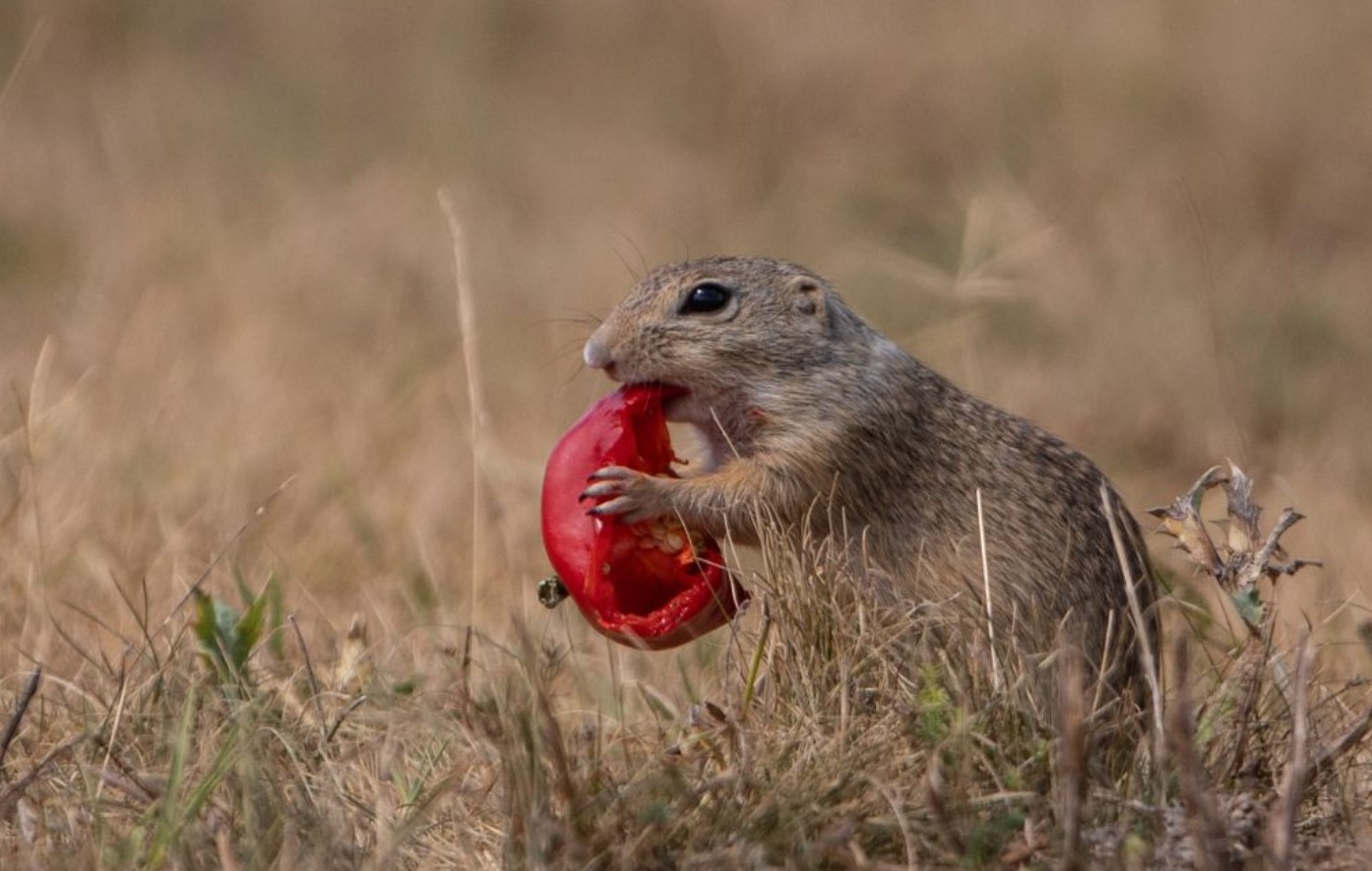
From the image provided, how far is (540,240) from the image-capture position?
9.64 metres

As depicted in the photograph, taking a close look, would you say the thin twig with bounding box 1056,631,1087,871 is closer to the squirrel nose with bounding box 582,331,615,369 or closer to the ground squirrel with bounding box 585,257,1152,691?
the ground squirrel with bounding box 585,257,1152,691

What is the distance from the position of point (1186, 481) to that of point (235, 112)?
5.56 metres

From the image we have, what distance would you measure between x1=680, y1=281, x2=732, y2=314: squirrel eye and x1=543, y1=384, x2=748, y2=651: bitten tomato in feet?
0.95

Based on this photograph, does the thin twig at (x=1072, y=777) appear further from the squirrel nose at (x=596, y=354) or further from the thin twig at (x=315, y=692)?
the squirrel nose at (x=596, y=354)

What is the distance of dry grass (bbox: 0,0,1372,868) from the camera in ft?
10.5

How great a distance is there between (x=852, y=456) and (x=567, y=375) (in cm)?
347

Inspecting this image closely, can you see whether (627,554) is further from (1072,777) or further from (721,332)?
(1072,777)

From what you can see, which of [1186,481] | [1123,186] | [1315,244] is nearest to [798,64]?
[1123,186]

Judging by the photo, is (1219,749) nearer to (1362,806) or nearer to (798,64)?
(1362,806)

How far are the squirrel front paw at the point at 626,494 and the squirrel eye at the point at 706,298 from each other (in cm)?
51

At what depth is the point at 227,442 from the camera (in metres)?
6.21

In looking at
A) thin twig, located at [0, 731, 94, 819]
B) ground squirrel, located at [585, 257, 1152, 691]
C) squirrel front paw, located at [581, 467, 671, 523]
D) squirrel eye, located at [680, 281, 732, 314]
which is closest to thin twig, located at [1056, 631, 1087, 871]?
ground squirrel, located at [585, 257, 1152, 691]

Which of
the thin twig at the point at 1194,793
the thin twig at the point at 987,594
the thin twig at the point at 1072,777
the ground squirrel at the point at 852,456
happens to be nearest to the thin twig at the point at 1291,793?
the thin twig at the point at 1194,793

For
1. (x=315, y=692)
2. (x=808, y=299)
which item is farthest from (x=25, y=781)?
(x=808, y=299)
